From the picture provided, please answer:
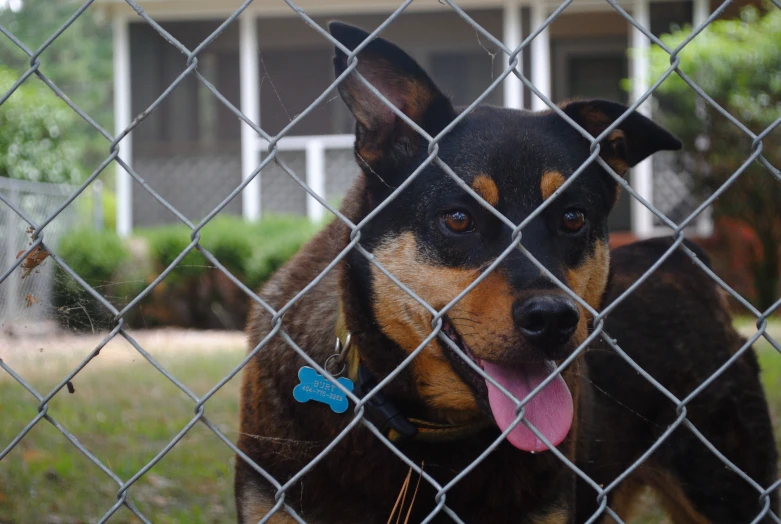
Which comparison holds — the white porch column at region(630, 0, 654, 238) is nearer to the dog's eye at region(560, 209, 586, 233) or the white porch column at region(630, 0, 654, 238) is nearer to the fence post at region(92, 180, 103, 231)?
the fence post at region(92, 180, 103, 231)

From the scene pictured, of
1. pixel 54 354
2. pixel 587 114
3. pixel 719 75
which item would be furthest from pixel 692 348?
pixel 719 75

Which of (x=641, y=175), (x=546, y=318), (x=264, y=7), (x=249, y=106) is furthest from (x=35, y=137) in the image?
(x=546, y=318)

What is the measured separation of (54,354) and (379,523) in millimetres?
1808

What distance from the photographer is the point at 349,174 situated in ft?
47.2

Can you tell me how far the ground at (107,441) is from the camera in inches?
154

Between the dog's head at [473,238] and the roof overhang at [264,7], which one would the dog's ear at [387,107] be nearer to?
the dog's head at [473,238]

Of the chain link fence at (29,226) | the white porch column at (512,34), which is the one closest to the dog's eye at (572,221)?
the chain link fence at (29,226)

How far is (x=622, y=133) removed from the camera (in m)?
3.03

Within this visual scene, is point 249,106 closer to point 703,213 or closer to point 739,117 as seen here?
point 703,213

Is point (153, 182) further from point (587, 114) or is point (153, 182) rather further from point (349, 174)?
point (587, 114)

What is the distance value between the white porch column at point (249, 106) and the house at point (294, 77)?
0.03m

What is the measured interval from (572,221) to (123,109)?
1357cm

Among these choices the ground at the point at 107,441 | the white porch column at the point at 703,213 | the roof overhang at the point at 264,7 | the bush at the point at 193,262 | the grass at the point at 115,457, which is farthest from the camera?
the roof overhang at the point at 264,7

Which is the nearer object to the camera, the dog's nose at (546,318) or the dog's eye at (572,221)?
the dog's nose at (546,318)
